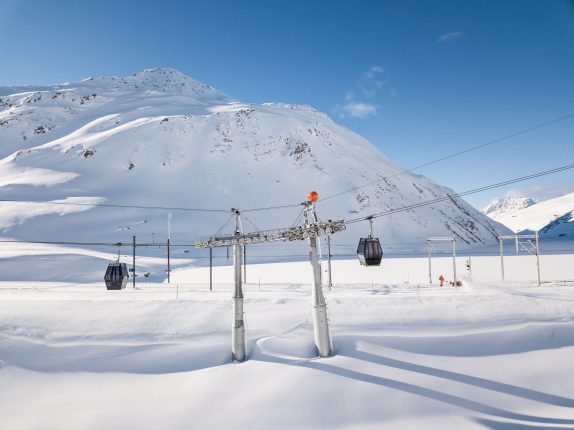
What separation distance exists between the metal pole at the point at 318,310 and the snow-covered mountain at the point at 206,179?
65.2 metres

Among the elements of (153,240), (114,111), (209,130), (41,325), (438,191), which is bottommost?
(41,325)

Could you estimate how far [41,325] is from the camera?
60.2 ft

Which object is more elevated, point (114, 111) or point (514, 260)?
point (114, 111)

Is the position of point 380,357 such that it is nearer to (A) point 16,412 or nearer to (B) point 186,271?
(A) point 16,412

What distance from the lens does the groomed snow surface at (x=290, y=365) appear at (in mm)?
12375

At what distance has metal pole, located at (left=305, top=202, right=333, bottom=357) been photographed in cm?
1469

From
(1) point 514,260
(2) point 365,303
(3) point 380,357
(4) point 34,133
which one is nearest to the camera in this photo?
(3) point 380,357

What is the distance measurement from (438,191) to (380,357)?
123m

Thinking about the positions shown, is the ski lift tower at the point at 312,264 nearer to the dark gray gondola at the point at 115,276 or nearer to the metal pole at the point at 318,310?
the metal pole at the point at 318,310

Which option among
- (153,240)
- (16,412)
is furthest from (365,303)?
(153,240)

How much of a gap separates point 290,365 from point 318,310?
2.64m

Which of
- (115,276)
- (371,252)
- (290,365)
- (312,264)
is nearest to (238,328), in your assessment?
(290,365)

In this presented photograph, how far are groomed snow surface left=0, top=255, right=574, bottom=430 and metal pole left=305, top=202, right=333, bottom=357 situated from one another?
0.61m

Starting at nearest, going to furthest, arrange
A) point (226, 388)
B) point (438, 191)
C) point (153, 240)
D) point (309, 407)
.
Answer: point (309, 407) → point (226, 388) → point (153, 240) → point (438, 191)
